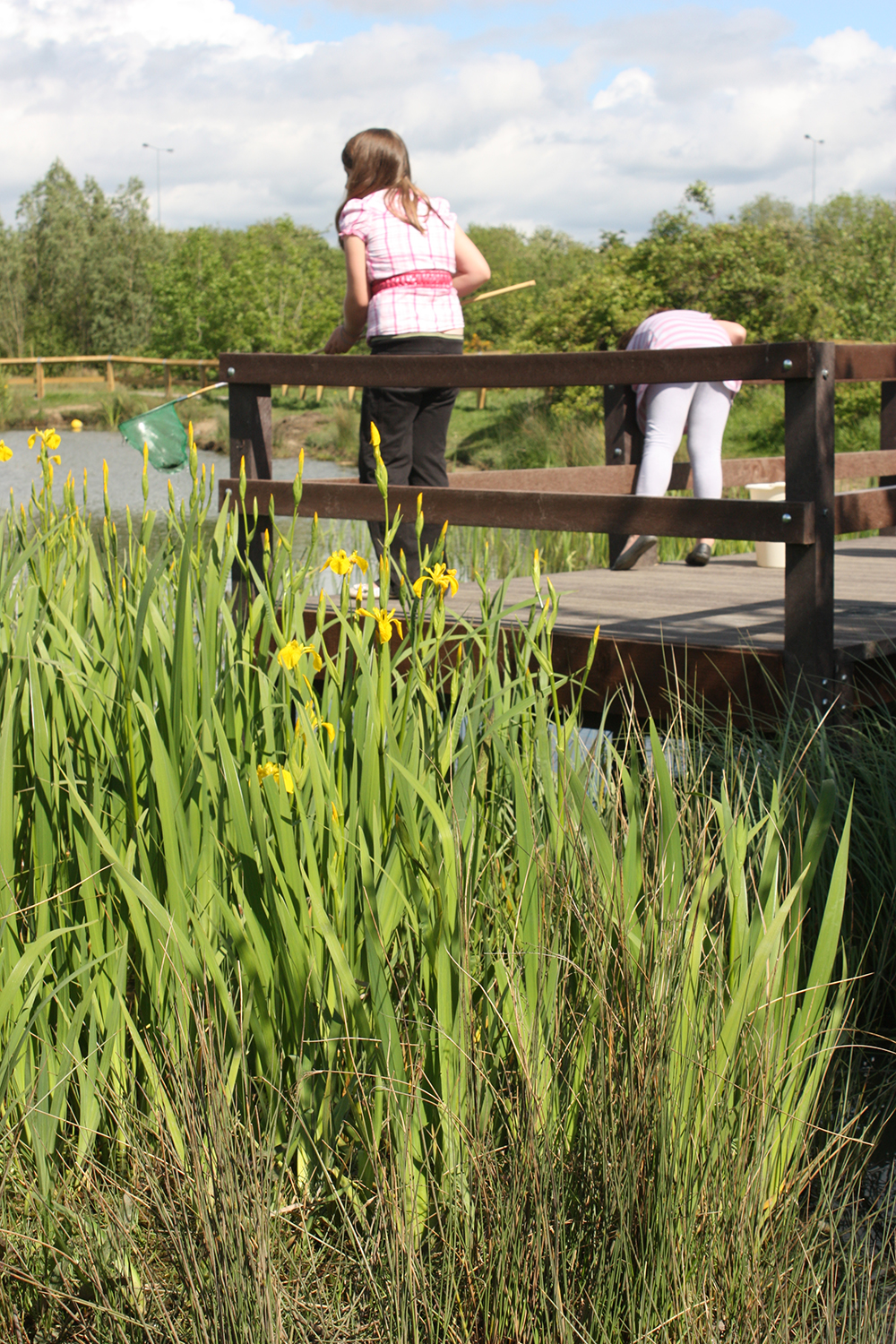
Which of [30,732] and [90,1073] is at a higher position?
[30,732]

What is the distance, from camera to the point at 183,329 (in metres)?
48.7

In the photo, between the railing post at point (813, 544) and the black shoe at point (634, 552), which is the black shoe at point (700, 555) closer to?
the black shoe at point (634, 552)

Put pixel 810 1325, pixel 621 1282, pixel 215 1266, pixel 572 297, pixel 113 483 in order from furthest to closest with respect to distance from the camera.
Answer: pixel 572 297, pixel 113 483, pixel 810 1325, pixel 621 1282, pixel 215 1266

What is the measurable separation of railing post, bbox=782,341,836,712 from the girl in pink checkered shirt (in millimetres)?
1569

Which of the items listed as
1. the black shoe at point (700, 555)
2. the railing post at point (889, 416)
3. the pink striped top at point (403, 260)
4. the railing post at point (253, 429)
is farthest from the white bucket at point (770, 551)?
the railing post at point (253, 429)

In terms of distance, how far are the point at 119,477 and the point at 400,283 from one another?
13084 millimetres

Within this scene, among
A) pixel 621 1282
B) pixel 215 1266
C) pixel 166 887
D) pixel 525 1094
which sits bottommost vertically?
pixel 621 1282

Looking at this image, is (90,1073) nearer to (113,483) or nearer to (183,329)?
(113,483)

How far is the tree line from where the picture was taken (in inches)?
879

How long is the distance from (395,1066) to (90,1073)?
43 cm

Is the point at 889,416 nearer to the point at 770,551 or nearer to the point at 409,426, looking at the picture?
the point at 770,551

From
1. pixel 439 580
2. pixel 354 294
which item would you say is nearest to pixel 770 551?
pixel 354 294

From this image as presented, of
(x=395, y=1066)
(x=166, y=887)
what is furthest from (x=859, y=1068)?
(x=166, y=887)

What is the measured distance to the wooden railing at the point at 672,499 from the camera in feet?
10.6
